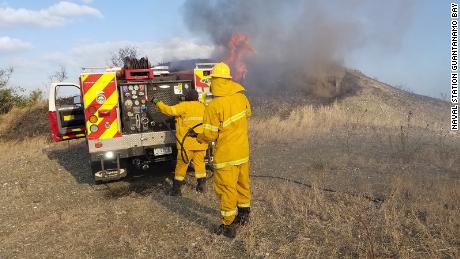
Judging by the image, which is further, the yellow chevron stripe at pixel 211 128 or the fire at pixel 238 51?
the fire at pixel 238 51

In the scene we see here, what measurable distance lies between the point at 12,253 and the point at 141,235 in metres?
1.46

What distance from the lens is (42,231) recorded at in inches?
189

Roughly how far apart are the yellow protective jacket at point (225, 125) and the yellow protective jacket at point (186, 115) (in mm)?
1672

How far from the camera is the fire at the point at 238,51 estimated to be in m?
16.6

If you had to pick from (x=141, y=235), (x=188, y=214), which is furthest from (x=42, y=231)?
(x=188, y=214)

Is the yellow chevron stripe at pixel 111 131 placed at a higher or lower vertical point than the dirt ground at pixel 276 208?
higher

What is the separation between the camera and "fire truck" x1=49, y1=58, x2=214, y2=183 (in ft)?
19.7

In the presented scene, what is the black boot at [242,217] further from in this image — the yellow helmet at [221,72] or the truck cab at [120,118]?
the truck cab at [120,118]

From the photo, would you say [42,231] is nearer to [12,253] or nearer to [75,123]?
[12,253]

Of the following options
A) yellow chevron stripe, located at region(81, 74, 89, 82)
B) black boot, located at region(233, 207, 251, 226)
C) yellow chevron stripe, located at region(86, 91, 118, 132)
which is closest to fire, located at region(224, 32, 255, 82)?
yellow chevron stripe, located at region(86, 91, 118, 132)

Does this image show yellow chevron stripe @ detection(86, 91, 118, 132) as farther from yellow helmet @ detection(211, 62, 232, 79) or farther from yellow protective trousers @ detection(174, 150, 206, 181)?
yellow helmet @ detection(211, 62, 232, 79)

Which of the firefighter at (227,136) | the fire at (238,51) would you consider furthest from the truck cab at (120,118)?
the fire at (238,51)

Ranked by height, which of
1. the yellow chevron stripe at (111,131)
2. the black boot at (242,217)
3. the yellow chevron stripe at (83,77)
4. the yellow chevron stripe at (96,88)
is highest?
the yellow chevron stripe at (83,77)

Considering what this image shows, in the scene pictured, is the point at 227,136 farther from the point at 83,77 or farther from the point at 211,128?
the point at 83,77
